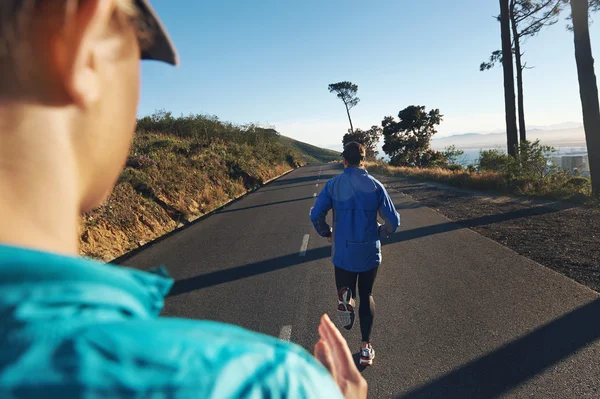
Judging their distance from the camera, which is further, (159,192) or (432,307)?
(159,192)

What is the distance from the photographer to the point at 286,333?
4.12 metres

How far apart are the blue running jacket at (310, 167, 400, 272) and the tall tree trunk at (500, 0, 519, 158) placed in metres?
15.7

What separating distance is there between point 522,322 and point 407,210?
7946 millimetres

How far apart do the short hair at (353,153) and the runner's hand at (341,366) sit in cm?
275

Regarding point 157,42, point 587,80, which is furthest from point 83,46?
point 587,80

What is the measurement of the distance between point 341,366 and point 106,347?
2.11 feet

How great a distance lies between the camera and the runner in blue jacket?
3.51 m

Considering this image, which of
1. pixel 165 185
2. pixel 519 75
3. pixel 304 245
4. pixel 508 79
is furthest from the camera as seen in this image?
pixel 519 75

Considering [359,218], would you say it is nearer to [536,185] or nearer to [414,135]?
[536,185]

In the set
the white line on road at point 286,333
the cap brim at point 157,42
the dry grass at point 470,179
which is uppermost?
the cap brim at point 157,42

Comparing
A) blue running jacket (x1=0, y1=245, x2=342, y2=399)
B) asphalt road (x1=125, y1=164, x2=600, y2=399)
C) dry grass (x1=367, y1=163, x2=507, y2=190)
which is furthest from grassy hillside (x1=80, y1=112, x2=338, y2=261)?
dry grass (x1=367, y1=163, x2=507, y2=190)

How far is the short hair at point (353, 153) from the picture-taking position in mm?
3568

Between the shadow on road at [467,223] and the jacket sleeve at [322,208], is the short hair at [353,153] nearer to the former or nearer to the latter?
the jacket sleeve at [322,208]

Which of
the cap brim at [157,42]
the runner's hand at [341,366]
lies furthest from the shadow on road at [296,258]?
the cap brim at [157,42]
